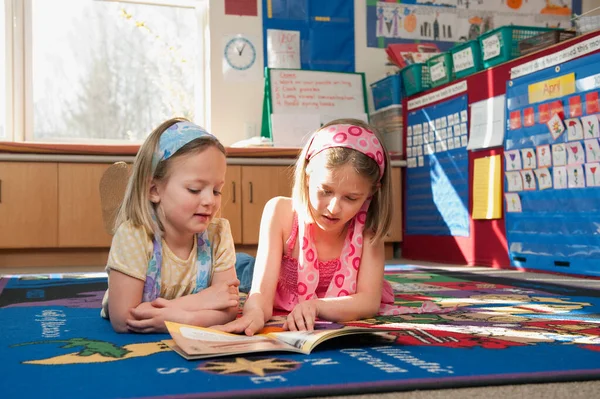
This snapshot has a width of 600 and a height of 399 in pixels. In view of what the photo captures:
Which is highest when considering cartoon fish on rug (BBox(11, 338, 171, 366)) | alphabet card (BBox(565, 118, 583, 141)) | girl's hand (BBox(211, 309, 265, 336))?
alphabet card (BBox(565, 118, 583, 141))

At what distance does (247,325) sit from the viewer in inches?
49.8

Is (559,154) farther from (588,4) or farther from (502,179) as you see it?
(588,4)

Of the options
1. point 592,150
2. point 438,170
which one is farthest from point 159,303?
point 438,170

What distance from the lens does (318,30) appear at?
162 inches

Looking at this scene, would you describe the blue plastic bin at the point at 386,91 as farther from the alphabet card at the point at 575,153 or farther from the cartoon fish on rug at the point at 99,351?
the cartoon fish on rug at the point at 99,351

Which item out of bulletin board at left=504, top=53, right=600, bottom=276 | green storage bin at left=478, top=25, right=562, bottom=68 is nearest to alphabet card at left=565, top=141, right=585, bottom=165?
bulletin board at left=504, top=53, right=600, bottom=276

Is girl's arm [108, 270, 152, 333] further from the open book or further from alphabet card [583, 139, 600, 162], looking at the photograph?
alphabet card [583, 139, 600, 162]

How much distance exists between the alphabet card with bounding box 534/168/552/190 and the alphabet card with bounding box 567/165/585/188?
117mm

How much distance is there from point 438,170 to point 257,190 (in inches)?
38.5

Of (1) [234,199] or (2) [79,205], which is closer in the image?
(2) [79,205]

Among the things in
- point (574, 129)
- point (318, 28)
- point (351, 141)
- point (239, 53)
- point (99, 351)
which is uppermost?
point (318, 28)

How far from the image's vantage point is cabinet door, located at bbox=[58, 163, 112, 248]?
3.46 m

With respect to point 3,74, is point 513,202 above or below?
below

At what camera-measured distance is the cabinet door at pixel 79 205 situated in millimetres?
3455
